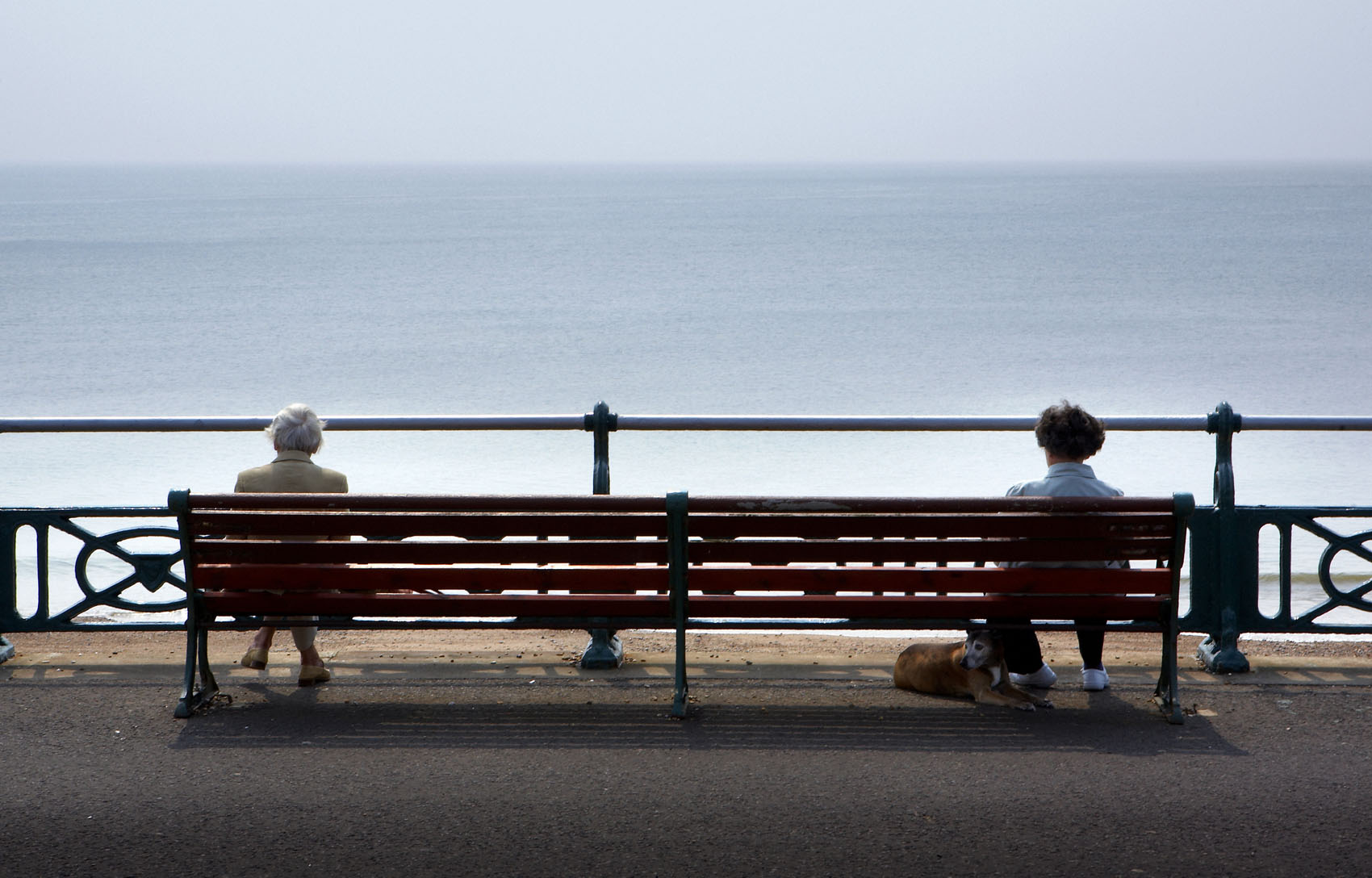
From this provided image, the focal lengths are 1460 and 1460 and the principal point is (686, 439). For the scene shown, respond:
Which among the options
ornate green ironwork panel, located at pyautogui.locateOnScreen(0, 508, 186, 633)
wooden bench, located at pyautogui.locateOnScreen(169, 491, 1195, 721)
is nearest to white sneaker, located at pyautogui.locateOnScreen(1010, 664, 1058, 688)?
wooden bench, located at pyautogui.locateOnScreen(169, 491, 1195, 721)

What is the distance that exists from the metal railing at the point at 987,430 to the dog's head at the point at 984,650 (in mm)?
802

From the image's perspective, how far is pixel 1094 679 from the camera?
17.1ft

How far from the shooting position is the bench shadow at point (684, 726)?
15.3ft

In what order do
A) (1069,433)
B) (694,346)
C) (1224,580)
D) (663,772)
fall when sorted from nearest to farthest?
(663,772) < (1069,433) < (1224,580) < (694,346)

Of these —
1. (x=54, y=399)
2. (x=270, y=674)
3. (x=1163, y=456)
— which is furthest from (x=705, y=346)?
(x=270, y=674)

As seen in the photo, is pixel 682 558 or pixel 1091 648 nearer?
pixel 682 558

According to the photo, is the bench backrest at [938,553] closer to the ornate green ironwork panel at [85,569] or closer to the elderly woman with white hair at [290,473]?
the elderly woman with white hair at [290,473]

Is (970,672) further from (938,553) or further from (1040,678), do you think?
(938,553)

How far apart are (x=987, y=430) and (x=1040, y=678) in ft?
3.12

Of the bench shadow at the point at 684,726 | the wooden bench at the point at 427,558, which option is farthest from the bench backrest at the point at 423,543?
the bench shadow at the point at 684,726

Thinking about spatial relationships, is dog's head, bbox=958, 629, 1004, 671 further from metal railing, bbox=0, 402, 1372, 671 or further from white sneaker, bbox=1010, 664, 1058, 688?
metal railing, bbox=0, 402, 1372, 671

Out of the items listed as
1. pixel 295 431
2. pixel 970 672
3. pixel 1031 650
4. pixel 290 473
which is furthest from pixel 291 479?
pixel 1031 650

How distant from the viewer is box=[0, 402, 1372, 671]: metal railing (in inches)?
211

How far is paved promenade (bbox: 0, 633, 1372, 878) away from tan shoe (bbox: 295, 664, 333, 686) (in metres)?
0.07
